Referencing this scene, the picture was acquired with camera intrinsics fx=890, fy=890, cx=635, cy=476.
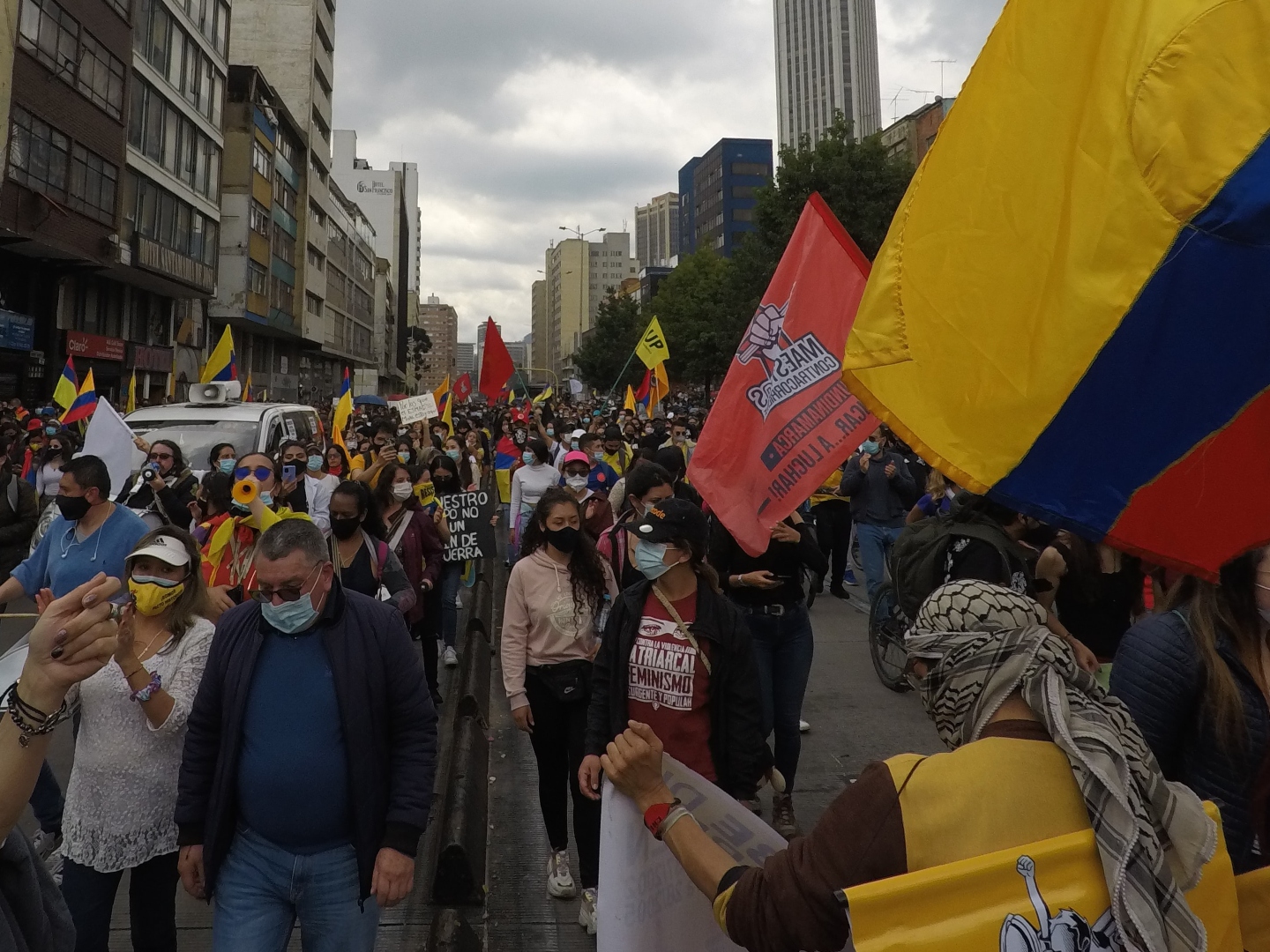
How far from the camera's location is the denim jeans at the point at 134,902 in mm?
3021

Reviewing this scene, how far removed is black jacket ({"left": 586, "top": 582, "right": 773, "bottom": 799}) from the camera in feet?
10.9

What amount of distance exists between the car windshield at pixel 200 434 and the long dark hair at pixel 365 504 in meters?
4.25

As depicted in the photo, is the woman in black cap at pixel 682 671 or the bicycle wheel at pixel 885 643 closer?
the woman in black cap at pixel 682 671

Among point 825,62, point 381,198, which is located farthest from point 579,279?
point 381,198

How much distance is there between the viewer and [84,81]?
25.4 m

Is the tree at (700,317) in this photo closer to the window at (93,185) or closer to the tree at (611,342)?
the tree at (611,342)

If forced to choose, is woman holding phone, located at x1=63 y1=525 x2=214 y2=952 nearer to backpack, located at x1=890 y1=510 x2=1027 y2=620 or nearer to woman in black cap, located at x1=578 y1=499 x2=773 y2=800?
woman in black cap, located at x1=578 y1=499 x2=773 y2=800

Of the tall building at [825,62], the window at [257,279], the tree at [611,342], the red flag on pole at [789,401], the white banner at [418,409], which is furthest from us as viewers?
the tall building at [825,62]

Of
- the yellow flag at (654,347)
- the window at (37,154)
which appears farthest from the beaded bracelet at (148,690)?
the window at (37,154)

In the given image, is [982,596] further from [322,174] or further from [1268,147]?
[322,174]

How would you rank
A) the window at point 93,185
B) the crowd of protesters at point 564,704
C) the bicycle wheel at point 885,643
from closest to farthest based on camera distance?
the crowd of protesters at point 564,704, the bicycle wheel at point 885,643, the window at point 93,185

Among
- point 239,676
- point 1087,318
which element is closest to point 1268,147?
point 1087,318

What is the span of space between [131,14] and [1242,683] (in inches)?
1358

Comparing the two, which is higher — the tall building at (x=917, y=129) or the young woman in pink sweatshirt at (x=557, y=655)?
the tall building at (x=917, y=129)
